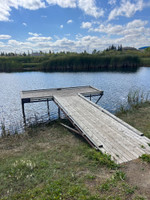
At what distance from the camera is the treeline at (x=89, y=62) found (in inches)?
1889

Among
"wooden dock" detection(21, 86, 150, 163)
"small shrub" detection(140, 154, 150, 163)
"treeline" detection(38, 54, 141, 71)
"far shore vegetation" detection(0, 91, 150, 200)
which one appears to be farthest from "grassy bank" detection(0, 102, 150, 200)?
"treeline" detection(38, 54, 141, 71)

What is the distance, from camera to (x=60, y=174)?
14.4 ft

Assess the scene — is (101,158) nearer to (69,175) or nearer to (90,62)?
(69,175)

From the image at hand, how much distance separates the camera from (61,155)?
5.71 meters

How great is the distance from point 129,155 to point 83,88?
1070 centimetres

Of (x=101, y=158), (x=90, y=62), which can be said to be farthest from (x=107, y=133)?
(x=90, y=62)

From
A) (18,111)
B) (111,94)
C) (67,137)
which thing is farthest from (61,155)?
(111,94)

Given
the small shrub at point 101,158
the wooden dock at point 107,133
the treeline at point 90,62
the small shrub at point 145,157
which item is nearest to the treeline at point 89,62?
the treeline at point 90,62

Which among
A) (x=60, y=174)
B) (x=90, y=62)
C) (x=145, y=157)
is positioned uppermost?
(x=90, y=62)

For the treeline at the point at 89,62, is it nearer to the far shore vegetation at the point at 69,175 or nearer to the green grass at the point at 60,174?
the green grass at the point at 60,174

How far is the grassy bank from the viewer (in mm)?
3512

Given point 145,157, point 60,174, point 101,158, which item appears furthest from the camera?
point 101,158

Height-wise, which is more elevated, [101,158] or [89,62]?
[89,62]

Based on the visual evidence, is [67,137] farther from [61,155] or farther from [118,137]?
[118,137]
